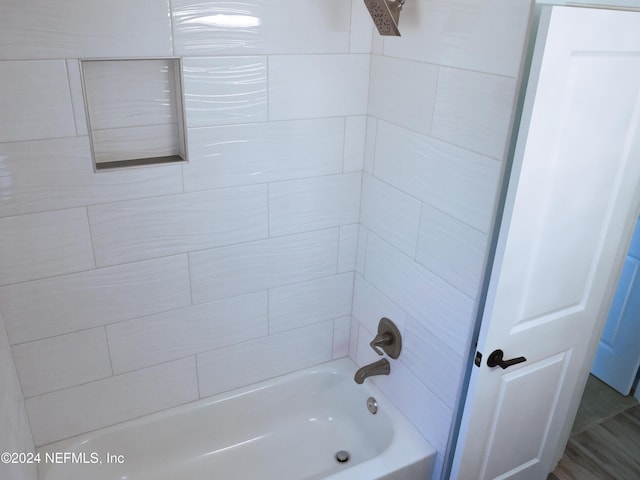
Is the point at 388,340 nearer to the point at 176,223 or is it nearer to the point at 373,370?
the point at 373,370

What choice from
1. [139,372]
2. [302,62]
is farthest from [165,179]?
[139,372]

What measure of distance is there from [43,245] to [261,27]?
103 centimetres

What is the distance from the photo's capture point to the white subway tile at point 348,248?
229 centimetres

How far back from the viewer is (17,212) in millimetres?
1646

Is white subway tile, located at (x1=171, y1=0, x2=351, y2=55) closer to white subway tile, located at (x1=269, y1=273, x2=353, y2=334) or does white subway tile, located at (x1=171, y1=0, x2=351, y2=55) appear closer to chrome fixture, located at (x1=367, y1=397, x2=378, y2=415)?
white subway tile, located at (x1=269, y1=273, x2=353, y2=334)

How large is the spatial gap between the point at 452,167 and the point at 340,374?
123 cm

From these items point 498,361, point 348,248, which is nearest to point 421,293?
point 498,361

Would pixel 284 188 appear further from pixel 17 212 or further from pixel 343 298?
pixel 17 212

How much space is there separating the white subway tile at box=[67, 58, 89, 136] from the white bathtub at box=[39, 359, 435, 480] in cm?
120

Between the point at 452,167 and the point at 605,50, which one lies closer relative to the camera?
the point at 605,50

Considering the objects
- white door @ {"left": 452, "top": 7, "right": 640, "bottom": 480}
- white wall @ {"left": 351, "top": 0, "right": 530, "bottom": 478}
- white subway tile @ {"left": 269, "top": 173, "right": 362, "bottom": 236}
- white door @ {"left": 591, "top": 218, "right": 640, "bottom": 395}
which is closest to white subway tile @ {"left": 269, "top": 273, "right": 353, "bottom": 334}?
white wall @ {"left": 351, "top": 0, "right": 530, "bottom": 478}

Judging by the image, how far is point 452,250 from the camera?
1.73 metres

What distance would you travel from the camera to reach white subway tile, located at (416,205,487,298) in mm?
1636

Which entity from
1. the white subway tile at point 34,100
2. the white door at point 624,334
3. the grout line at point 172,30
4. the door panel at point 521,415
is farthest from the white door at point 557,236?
the white subway tile at point 34,100
